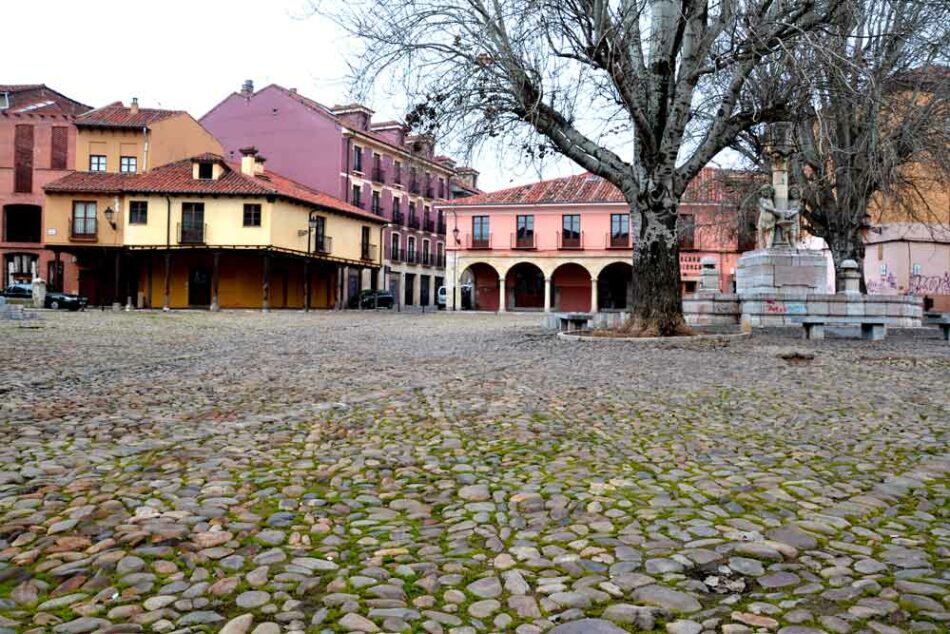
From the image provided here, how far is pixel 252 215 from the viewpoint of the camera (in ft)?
111

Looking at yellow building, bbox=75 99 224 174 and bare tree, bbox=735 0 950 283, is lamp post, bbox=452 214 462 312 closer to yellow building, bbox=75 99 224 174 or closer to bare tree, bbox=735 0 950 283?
yellow building, bbox=75 99 224 174

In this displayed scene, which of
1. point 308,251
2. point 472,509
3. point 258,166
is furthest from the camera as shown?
point 258,166

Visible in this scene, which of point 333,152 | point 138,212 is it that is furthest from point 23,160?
point 333,152

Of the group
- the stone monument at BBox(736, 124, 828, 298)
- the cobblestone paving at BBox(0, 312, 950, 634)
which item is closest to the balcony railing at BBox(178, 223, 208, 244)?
the stone monument at BBox(736, 124, 828, 298)

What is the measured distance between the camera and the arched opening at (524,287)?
4628 cm

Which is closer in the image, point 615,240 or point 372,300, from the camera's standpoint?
point 615,240

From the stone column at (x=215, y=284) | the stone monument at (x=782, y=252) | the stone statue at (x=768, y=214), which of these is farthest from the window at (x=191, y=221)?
the stone statue at (x=768, y=214)

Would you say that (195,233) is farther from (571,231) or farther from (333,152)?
(571,231)

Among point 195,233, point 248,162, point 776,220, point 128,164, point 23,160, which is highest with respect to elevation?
point 23,160

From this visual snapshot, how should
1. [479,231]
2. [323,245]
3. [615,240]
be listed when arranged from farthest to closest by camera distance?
1. [479,231]
2. [615,240]
3. [323,245]

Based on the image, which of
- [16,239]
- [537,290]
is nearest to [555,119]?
[537,290]

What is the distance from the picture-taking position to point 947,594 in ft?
6.95

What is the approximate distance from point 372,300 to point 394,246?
25.3ft

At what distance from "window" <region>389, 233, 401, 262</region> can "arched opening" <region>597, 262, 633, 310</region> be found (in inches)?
570
